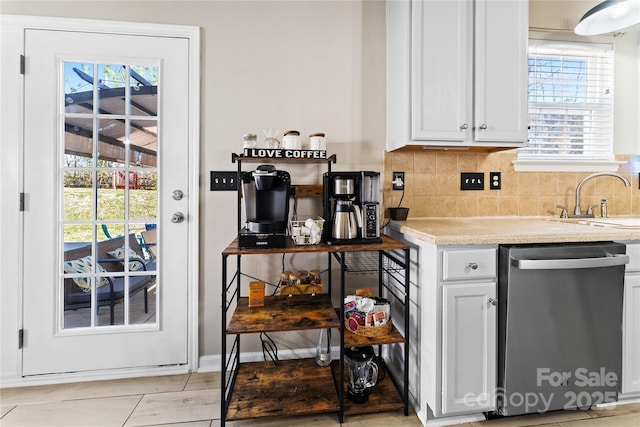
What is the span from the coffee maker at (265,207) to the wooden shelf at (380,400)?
0.87m

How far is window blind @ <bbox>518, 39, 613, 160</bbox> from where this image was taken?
211 cm

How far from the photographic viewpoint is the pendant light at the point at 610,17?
1483mm

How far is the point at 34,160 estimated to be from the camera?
5.69 ft

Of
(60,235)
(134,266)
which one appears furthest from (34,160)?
(134,266)

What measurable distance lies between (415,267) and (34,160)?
Result: 2.20 meters

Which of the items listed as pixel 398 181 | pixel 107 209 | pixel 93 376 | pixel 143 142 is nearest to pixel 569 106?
pixel 398 181

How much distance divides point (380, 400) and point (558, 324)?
0.91 m

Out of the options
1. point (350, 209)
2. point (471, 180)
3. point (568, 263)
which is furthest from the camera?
point (471, 180)

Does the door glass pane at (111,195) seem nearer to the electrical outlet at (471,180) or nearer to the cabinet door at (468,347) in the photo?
the cabinet door at (468,347)

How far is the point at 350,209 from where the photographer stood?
1.52m

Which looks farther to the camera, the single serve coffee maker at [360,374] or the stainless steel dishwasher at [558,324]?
the single serve coffee maker at [360,374]

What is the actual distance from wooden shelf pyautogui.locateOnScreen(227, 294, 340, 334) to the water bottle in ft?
1.07

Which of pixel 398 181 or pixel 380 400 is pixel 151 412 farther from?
pixel 398 181

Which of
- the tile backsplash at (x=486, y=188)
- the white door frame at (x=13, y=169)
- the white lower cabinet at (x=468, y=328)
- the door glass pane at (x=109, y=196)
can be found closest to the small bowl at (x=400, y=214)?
the tile backsplash at (x=486, y=188)
